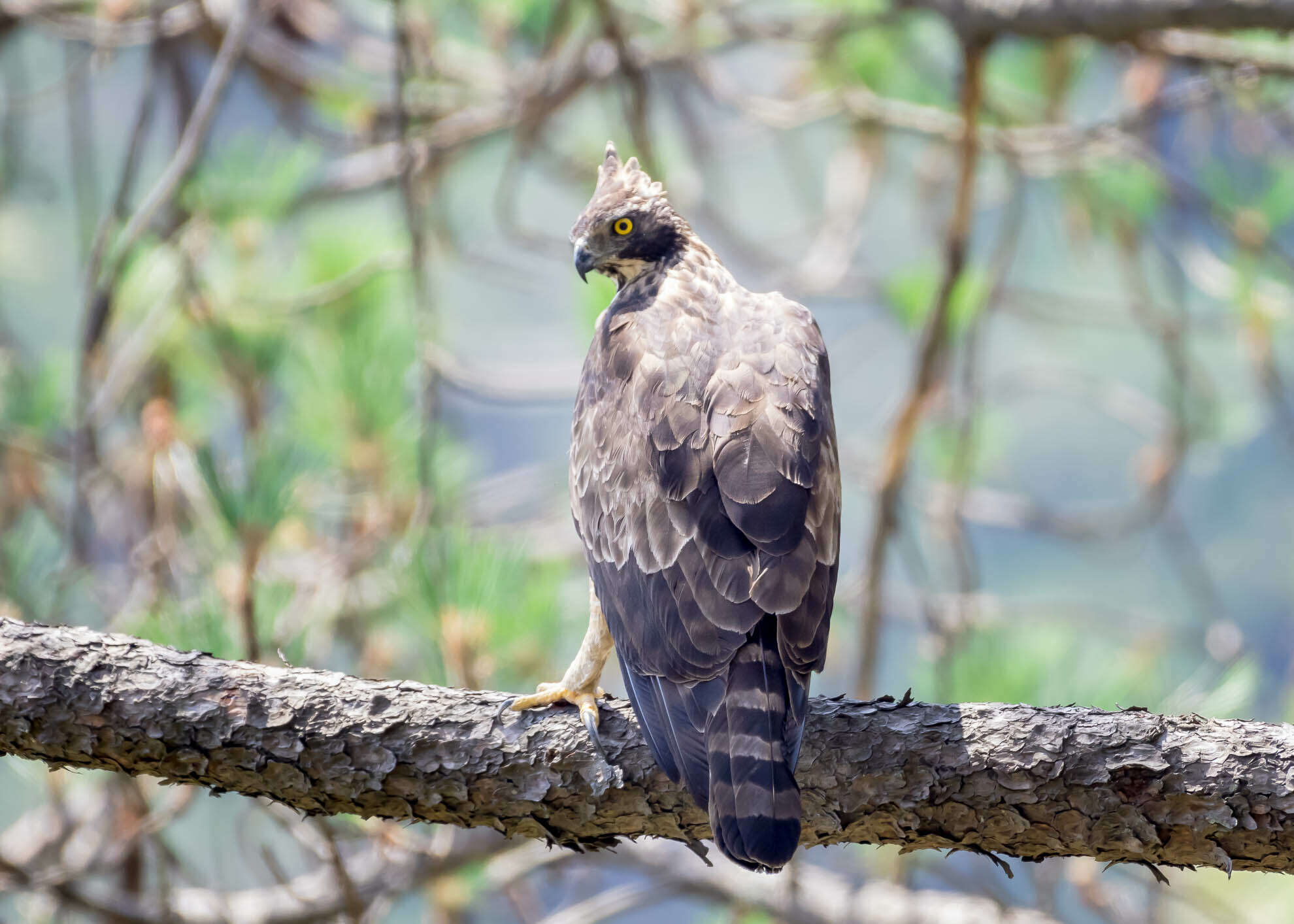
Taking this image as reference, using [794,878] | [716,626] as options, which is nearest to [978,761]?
[716,626]

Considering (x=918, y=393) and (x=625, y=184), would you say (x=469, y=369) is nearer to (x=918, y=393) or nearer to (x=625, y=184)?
(x=918, y=393)

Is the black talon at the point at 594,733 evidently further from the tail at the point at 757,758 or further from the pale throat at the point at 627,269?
the pale throat at the point at 627,269

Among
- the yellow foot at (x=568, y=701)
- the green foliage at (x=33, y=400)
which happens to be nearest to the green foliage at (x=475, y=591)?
the yellow foot at (x=568, y=701)

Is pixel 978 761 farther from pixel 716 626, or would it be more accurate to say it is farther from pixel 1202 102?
pixel 1202 102

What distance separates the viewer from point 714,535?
2045 mm

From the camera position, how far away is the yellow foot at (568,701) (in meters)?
2.06

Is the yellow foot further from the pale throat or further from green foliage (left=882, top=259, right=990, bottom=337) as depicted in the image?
green foliage (left=882, top=259, right=990, bottom=337)

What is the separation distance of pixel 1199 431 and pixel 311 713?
4309 millimetres

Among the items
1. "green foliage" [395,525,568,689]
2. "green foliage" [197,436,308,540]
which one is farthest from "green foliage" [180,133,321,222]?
"green foliage" [395,525,568,689]

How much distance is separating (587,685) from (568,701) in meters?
0.07

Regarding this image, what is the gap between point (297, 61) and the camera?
4.83 meters

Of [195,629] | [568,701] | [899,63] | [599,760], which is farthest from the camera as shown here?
A: [899,63]

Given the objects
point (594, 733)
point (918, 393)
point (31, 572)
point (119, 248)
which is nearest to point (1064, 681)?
point (918, 393)

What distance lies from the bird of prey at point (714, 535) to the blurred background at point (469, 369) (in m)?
0.54
